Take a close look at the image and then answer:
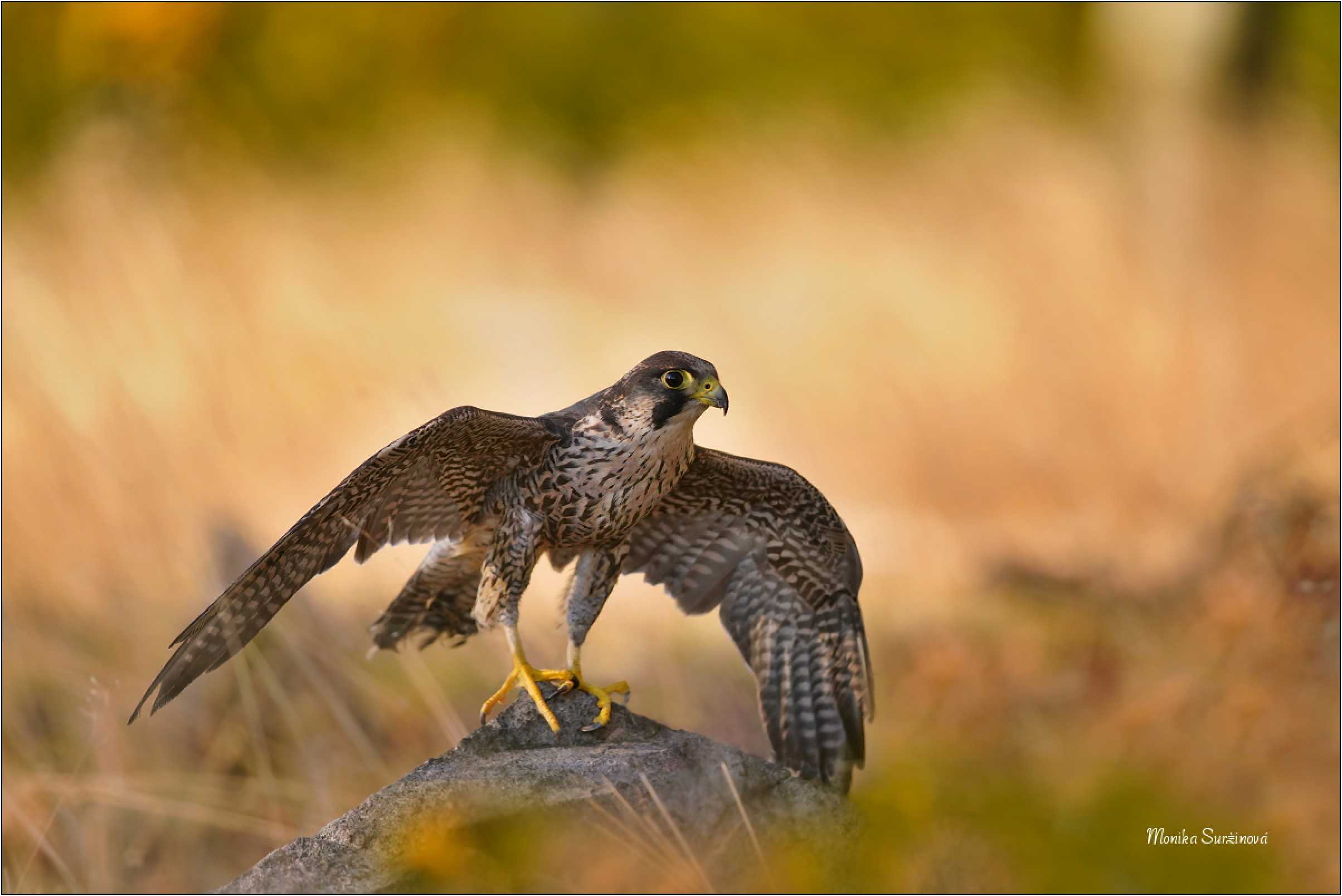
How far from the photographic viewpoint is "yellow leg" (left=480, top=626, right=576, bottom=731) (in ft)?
11.3

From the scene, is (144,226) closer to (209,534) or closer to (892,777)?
(209,534)

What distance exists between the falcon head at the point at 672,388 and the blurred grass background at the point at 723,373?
1.10 metres

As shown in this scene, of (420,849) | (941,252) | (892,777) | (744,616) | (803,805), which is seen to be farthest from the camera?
(941,252)

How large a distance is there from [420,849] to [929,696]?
10.8 feet

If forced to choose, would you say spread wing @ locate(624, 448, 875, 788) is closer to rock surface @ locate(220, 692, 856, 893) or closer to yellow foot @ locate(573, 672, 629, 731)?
yellow foot @ locate(573, 672, 629, 731)

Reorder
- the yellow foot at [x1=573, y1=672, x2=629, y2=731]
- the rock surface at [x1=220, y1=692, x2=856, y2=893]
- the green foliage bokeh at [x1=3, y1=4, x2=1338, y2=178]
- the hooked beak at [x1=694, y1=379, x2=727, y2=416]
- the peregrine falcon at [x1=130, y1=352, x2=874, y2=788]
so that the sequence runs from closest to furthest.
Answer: the rock surface at [x1=220, y1=692, x2=856, y2=893] → the peregrine falcon at [x1=130, y1=352, x2=874, y2=788] → the hooked beak at [x1=694, y1=379, x2=727, y2=416] → the yellow foot at [x1=573, y1=672, x2=629, y2=731] → the green foliage bokeh at [x1=3, y1=4, x2=1338, y2=178]

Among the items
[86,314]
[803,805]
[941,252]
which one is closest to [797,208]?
[941,252]

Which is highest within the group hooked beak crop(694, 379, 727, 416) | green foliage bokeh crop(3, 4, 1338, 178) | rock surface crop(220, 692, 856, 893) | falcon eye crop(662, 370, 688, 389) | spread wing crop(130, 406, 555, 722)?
green foliage bokeh crop(3, 4, 1338, 178)

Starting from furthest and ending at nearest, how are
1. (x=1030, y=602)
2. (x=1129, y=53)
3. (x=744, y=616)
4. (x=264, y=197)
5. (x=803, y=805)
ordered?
(x=264, y=197)
(x=1129, y=53)
(x=1030, y=602)
(x=744, y=616)
(x=803, y=805)

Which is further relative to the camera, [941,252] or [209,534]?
[941,252]

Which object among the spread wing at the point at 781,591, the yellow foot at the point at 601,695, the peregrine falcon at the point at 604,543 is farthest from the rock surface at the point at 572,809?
the spread wing at the point at 781,591

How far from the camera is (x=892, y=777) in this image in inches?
67.4

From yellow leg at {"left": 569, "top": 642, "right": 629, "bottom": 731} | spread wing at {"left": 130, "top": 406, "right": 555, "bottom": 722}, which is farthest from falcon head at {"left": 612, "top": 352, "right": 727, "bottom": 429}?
yellow leg at {"left": 569, "top": 642, "right": 629, "bottom": 731}

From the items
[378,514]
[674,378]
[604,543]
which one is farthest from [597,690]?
[674,378]
